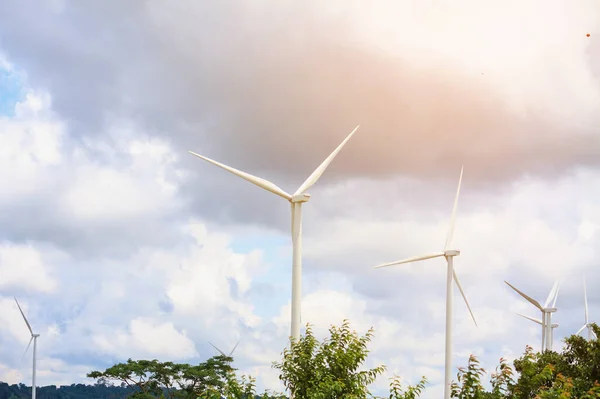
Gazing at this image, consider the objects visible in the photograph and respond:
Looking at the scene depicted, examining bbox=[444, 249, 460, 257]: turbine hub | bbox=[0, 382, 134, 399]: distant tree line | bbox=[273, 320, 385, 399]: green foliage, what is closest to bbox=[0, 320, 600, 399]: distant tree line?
bbox=[273, 320, 385, 399]: green foliage

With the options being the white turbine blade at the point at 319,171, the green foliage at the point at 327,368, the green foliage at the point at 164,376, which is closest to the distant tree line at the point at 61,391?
the green foliage at the point at 164,376

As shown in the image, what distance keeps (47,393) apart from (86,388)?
999 centimetres

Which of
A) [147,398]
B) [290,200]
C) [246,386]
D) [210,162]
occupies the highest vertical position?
[210,162]

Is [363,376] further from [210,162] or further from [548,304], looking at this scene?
[548,304]

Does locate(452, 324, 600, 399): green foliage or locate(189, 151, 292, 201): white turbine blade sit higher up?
Answer: locate(189, 151, 292, 201): white turbine blade

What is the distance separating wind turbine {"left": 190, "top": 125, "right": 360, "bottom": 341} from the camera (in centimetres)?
3438

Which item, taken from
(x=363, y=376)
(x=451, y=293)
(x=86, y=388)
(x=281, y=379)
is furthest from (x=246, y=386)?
(x=86, y=388)

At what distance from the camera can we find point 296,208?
37812 mm

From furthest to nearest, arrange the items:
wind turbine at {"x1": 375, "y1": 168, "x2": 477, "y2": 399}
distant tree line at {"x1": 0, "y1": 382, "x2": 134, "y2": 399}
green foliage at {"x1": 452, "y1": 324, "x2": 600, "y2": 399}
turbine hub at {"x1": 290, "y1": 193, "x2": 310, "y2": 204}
Result: distant tree line at {"x1": 0, "y1": 382, "x2": 134, "y2": 399} < wind turbine at {"x1": 375, "y1": 168, "x2": 477, "y2": 399} < turbine hub at {"x1": 290, "y1": 193, "x2": 310, "y2": 204} < green foliage at {"x1": 452, "y1": 324, "x2": 600, "y2": 399}

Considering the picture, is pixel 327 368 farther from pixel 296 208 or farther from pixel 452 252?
pixel 452 252

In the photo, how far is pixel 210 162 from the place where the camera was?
42156 millimetres

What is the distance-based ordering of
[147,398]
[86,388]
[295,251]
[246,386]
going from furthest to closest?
[86,388]
[147,398]
[295,251]
[246,386]

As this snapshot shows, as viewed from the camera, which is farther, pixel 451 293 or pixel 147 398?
pixel 147 398

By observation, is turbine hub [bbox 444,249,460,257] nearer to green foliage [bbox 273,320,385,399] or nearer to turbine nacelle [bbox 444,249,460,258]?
turbine nacelle [bbox 444,249,460,258]
